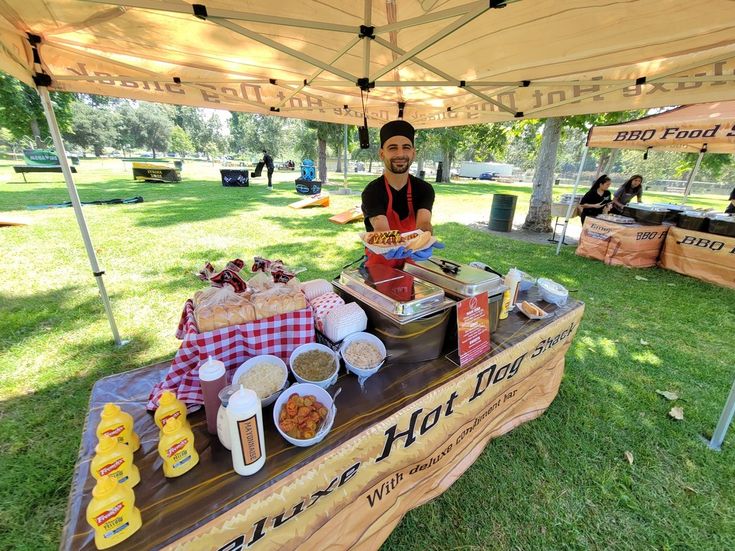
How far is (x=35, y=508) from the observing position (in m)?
1.82

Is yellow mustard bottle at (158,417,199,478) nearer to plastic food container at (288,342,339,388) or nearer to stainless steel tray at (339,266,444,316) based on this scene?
plastic food container at (288,342,339,388)

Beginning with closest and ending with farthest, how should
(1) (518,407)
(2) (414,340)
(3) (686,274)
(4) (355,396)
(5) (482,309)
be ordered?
1. (4) (355,396)
2. (2) (414,340)
3. (5) (482,309)
4. (1) (518,407)
5. (3) (686,274)

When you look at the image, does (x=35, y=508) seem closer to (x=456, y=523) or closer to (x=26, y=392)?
(x=26, y=392)

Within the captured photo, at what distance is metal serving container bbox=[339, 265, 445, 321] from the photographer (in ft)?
5.10

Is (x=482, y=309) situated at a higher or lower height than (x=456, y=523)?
higher

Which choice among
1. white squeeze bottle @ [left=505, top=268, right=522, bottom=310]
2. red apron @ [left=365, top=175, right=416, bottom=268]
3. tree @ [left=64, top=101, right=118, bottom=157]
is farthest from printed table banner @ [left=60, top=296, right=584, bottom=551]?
tree @ [left=64, top=101, right=118, bottom=157]

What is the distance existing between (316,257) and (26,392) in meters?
4.18

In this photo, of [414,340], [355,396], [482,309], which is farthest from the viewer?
[482,309]

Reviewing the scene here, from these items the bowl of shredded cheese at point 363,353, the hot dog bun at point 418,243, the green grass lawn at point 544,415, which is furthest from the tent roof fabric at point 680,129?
the bowl of shredded cheese at point 363,353

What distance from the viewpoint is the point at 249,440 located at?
1.04 m

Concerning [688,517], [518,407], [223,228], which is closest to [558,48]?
[518,407]

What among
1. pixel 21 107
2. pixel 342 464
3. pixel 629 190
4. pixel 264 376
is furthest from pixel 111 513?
pixel 21 107

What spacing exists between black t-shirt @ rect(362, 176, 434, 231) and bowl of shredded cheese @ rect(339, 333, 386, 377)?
1216mm

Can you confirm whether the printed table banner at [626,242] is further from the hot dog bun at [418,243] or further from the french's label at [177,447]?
the french's label at [177,447]
